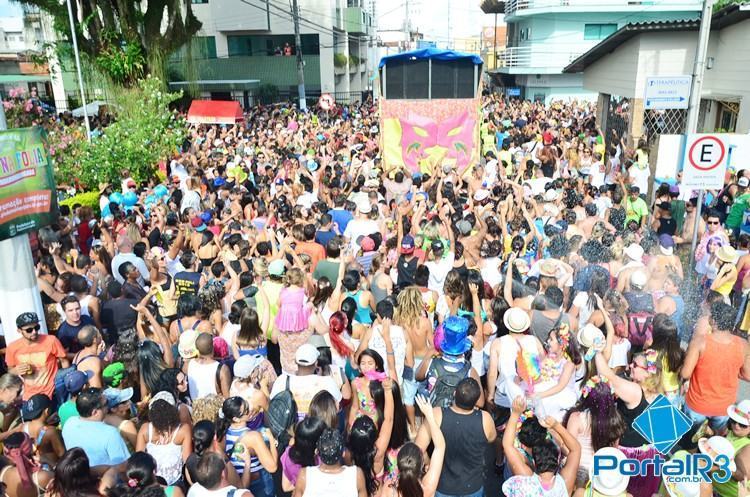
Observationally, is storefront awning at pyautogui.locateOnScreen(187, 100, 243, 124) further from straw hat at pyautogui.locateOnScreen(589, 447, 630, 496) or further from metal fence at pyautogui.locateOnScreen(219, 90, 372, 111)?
straw hat at pyautogui.locateOnScreen(589, 447, 630, 496)

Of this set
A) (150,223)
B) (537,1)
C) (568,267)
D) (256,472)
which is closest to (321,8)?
(537,1)

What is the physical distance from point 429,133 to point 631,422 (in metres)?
10.8

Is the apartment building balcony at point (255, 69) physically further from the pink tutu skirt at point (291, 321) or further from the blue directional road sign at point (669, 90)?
the pink tutu skirt at point (291, 321)

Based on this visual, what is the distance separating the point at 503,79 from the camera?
145 feet

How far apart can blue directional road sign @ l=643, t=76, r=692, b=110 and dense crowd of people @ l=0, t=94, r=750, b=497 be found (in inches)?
61.5

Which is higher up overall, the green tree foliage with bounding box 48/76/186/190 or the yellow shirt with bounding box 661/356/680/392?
Result: the green tree foliage with bounding box 48/76/186/190

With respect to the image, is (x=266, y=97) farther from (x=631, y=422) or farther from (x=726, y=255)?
(x=631, y=422)

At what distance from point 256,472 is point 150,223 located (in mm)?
5745

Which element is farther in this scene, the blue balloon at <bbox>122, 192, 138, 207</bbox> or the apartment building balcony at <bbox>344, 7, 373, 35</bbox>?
the apartment building balcony at <bbox>344, 7, 373, 35</bbox>

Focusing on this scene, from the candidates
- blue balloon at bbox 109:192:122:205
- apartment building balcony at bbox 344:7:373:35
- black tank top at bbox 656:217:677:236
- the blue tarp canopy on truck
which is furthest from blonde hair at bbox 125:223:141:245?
apartment building balcony at bbox 344:7:373:35

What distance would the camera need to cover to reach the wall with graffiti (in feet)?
45.0

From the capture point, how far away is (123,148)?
13.4m

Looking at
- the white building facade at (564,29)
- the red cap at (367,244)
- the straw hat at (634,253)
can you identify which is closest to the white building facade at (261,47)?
the white building facade at (564,29)

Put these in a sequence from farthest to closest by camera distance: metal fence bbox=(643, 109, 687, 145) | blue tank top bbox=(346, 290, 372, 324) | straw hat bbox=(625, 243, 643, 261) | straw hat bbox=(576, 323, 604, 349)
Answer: metal fence bbox=(643, 109, 687, 145) < straw hat bbox=(625, 243, 643, 261) < blue tank top bbox=(346, 290, 372, 324) < straw hat bbox=(576, 323, 604, 349)
